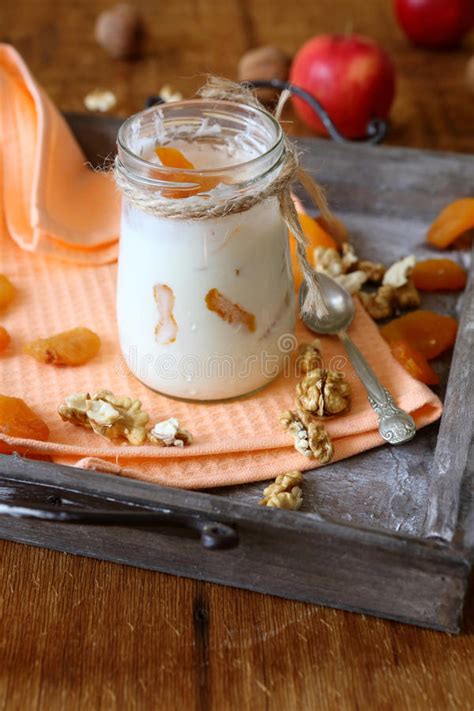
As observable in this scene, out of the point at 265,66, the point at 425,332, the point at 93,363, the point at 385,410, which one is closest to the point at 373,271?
the point at 425,332

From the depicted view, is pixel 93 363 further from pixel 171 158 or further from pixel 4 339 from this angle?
pixel 171 158

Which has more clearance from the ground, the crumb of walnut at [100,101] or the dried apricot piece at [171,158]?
the dried apricot piece at [171,158]

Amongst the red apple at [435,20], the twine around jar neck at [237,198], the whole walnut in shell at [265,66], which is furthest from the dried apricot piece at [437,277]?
the red apple at [435,20]

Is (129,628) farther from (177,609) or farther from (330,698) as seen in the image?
(330,698)

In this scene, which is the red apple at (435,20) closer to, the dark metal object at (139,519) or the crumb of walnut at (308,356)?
the crumb of walnut at (308,356)

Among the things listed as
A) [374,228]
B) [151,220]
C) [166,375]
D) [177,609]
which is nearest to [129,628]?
[177,609]

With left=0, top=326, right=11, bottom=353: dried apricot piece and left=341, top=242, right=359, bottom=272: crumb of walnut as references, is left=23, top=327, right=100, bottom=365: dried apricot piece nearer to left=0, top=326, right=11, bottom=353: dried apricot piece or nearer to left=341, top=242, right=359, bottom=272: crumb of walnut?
left=0, top=326, right=11, bottom=353: dried apricot piece
